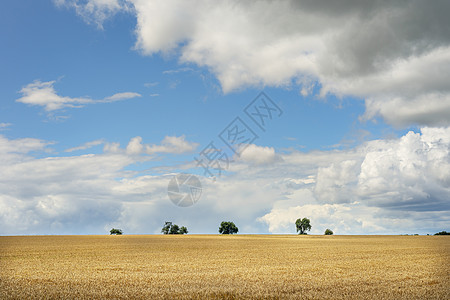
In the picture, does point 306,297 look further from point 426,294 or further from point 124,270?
point 124,270

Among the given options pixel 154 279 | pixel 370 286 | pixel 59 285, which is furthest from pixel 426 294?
pixel 59 285

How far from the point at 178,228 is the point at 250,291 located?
502ft

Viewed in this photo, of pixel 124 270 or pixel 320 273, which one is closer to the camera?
pixel 320 273

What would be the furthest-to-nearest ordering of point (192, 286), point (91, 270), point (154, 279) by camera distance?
point (91, 270) < point (154, 279) < point (192, 286)

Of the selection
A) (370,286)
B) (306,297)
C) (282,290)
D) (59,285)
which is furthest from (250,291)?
(59,285)

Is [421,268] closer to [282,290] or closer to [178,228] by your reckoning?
[282,290]

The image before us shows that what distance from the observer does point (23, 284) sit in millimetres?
18984

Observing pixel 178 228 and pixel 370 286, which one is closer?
pixel 370 286

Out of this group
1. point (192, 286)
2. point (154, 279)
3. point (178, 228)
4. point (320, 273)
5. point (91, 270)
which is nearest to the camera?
point (192, 286)

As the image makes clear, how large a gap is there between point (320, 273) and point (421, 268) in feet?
27.2

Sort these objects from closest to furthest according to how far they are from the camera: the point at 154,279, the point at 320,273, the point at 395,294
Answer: the point at 395,294, the point at 154,279, the point at 320,273

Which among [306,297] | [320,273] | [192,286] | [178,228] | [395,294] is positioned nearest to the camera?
[306,297]

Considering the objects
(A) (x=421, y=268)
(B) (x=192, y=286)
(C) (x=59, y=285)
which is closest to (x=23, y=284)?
(C) (x=59, y=285)

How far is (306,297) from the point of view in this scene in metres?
15.4
